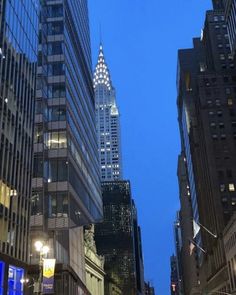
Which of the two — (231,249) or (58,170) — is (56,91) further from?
(231,249)

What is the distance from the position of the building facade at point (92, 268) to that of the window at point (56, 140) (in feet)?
108

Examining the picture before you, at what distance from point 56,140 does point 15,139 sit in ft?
55.7

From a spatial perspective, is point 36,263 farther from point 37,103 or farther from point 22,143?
point 37,103

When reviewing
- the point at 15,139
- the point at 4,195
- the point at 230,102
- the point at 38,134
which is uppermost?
the point at 230,102

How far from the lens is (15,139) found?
46.9 m

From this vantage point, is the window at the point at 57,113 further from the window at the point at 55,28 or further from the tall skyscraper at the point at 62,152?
the window at the point at 55,28

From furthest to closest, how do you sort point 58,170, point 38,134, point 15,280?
1. point 38,134
2. point 58,170
3. point 15,280

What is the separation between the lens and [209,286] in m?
128

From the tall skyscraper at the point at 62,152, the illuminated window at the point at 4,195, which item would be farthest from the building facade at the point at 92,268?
the illuminated window at the point at 4,195

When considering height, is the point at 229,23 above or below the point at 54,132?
above

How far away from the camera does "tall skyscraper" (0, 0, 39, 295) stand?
42.7 metres

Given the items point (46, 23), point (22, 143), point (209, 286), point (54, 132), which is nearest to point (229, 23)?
point (46, 23)

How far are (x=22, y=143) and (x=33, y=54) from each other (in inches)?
527

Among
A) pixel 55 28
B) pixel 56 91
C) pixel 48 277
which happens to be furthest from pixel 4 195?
pixel 55 28
